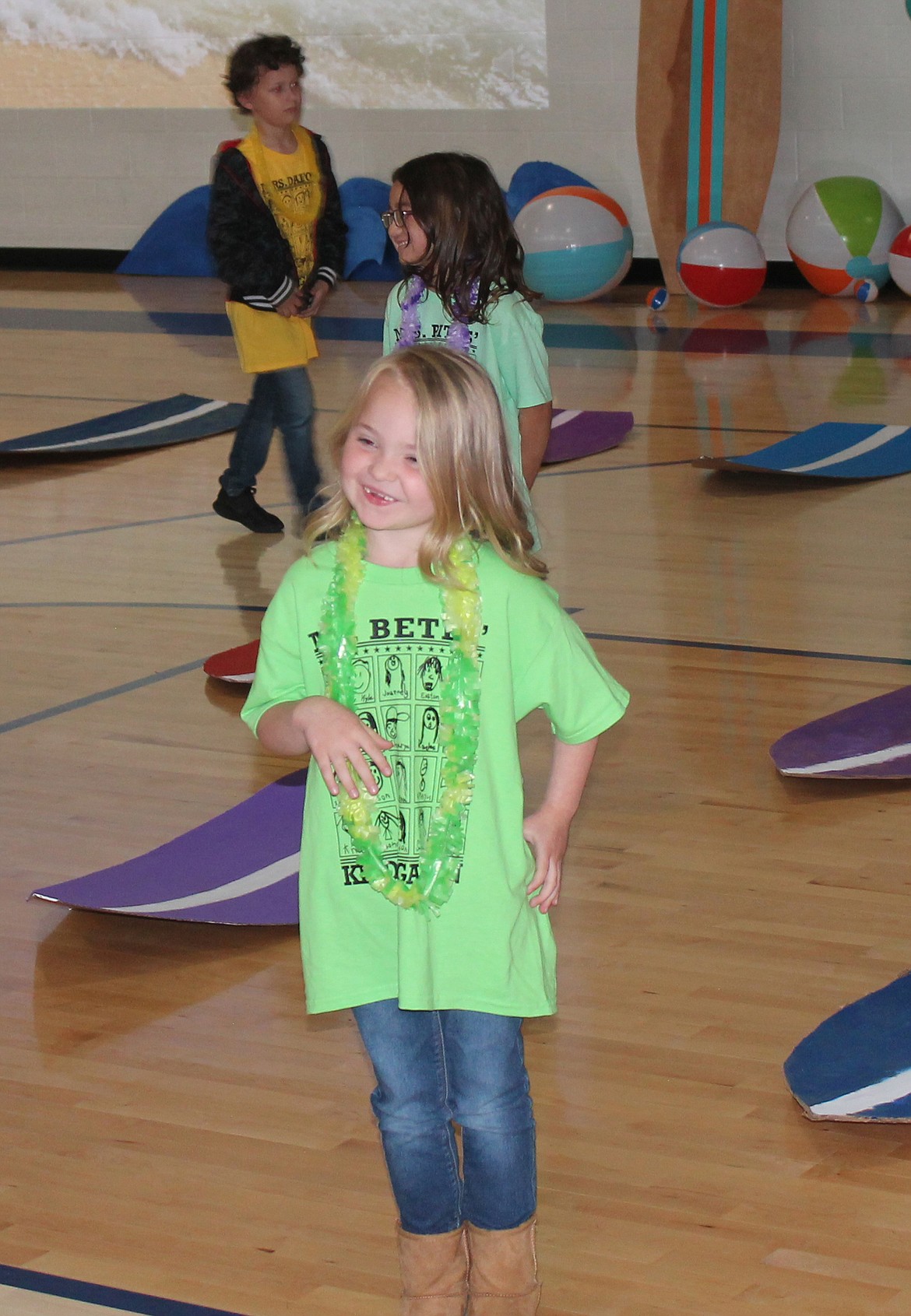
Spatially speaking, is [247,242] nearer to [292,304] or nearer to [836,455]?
[292,304]

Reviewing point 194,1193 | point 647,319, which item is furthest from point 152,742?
point 647,319

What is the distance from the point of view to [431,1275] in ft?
4.94

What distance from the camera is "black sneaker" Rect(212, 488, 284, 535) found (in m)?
4.73

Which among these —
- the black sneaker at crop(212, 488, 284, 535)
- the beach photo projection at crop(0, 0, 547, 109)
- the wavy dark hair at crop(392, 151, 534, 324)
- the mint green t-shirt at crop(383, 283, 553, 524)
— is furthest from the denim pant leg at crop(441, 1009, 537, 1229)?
the beach photo projection at crop(0, 0, 547, 109)

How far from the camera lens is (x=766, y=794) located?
9.28ft

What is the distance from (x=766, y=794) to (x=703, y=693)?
517 mm

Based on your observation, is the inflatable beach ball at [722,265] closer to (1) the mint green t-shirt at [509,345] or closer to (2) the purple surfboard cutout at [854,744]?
(2) the purple surfboard cutout at [854,744]

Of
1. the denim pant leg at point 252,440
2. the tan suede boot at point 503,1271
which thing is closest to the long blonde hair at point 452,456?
the tan suede boot at point 503,1271

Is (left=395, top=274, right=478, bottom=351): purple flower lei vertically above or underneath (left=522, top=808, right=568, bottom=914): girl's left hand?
above

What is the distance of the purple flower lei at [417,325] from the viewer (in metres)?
2.67

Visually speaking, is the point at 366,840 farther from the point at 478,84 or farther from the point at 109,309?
the point at 478,84

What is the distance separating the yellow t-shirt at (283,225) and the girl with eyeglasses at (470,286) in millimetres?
1528

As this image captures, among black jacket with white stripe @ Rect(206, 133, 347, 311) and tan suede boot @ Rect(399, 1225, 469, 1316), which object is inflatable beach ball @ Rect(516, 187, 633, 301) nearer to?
black jacket with white stripe @ Rect(206, 133, 347, 311)

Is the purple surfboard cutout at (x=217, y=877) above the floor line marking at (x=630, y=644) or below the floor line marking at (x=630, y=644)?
above
